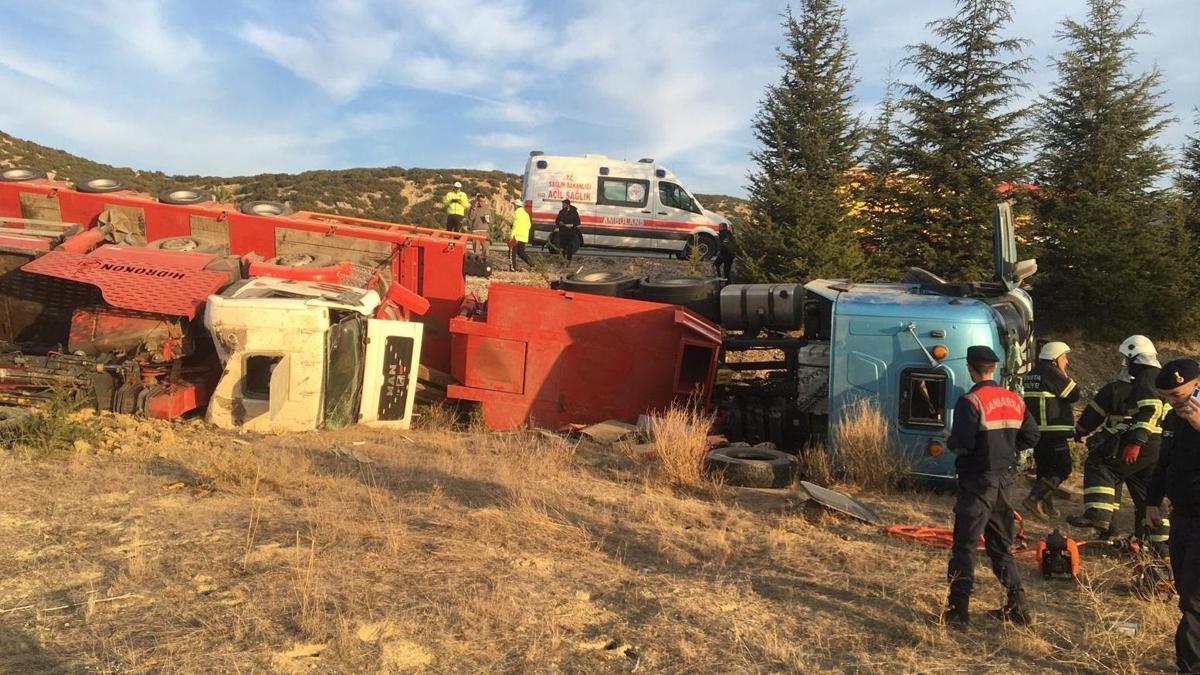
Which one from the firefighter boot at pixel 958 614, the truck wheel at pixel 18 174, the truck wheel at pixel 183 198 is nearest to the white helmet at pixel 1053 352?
the firefighter boot at pixel 958 614

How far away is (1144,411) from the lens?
19.1 ft

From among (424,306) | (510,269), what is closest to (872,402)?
(424,306)

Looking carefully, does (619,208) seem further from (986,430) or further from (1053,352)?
(986,430)

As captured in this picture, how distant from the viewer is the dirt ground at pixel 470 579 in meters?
3.72

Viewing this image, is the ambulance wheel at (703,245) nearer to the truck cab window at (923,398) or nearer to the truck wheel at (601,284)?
the truck wheel at (601,284)

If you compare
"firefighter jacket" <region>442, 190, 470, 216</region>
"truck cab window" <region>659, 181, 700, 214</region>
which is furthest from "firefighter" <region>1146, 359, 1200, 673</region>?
"firefighter jacket" <region>442, 190, 470, 216</region>

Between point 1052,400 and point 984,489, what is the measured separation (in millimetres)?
3173

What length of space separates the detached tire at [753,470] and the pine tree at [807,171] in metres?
8.63

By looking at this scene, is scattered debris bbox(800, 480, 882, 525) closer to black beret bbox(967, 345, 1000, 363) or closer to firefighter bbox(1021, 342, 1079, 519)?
firefighter bbox(1021, 342, 1079, 519)

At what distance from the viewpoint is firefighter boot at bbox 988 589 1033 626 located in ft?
13.8

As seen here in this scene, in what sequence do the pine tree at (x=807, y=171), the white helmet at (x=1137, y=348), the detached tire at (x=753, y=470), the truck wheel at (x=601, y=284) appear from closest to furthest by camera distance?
the white helmet at (x=1137, y=348) → the detached tire at (x=753, y=470) → the truck wheel at (x=601, y=284) → the pine tree at (x=807, y=171)

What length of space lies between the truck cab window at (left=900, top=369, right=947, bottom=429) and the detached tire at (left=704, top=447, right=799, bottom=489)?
1092 mm

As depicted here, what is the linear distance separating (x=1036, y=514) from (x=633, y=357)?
13.8ft

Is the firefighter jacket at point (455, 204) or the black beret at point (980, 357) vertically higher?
the firefighter jacket at point (455, 204)
